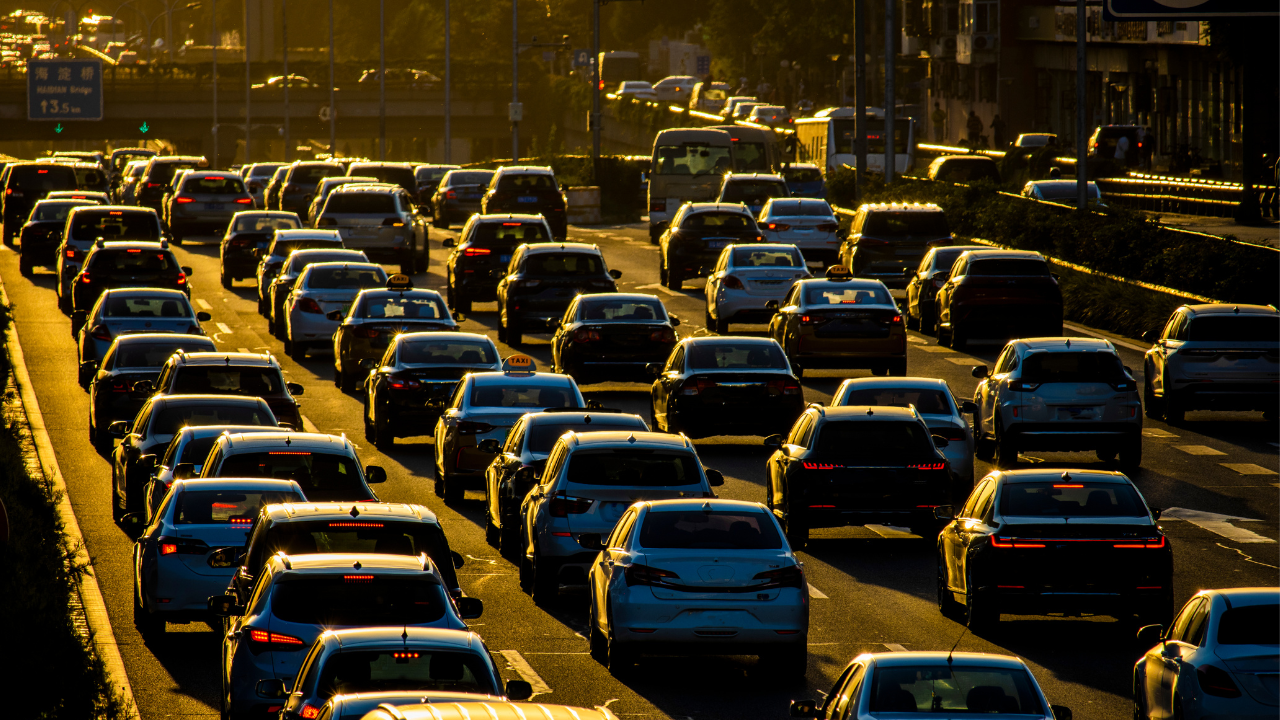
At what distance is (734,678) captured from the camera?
53.0 feet

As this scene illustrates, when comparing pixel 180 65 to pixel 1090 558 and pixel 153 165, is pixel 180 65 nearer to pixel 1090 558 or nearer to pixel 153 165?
pixel 153 165

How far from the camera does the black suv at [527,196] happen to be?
2181 inches

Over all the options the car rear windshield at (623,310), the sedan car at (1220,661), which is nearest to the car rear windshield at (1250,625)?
the sedan car at (1220,661)

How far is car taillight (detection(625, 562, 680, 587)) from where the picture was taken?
15.4 metres

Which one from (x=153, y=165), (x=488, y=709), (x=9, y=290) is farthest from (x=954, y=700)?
(x=153, y=165)

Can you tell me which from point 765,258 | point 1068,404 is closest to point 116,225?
point 765,258

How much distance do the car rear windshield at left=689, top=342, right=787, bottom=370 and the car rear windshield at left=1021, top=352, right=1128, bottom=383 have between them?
3114 mm

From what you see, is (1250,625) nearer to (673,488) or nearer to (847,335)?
(673,488)

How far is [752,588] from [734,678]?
104 centimetres

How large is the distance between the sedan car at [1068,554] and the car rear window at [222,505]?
17.7 ft

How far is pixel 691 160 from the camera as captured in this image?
60750mm

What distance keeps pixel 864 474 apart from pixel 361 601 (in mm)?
9402

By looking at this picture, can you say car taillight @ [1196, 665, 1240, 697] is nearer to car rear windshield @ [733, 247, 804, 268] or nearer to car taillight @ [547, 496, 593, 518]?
car taillight @ [547, 496, 593, 518]

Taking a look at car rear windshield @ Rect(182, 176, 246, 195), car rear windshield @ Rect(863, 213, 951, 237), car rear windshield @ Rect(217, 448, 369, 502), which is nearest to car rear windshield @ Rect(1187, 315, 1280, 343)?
car rear windshield @ Rect(863, 213, 951, 237)
